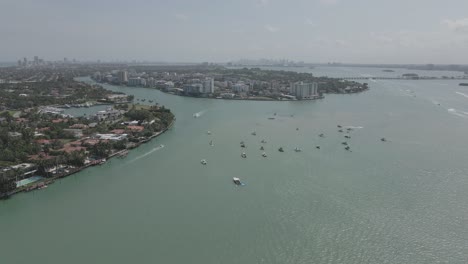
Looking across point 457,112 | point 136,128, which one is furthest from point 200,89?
point 457,112

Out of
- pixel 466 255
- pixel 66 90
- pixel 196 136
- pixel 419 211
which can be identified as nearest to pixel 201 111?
pixel 196 136

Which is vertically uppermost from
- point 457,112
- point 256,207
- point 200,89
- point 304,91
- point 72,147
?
point 304,91

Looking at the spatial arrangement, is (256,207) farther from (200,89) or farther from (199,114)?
(200,89)

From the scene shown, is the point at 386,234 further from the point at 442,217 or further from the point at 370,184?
the point at 370,184

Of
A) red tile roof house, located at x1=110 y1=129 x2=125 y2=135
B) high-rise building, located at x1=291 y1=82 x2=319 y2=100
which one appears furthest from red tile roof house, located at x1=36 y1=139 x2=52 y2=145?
high-rise building, located at x1=291 y1=82 x2=319 y2=100

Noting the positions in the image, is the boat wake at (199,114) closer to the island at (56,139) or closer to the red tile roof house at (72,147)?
the island at (56,139)

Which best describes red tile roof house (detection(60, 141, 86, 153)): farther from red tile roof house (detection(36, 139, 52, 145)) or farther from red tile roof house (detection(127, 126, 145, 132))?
red tile roof house (detection(127, 126, 145, 132))
